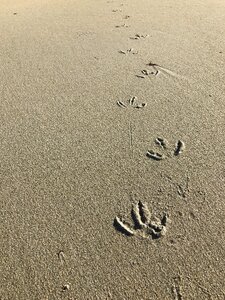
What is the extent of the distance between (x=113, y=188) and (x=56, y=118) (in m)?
0.67

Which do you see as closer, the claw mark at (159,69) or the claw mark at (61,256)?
the claw mark at (61,256)

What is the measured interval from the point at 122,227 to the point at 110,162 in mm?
408

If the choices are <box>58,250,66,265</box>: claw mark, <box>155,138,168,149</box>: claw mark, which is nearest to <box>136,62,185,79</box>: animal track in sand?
<box>155,138,168,149</box>: claw mark

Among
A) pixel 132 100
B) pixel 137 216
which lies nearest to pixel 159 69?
pixel 132 100

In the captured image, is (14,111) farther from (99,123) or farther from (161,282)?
(161,282)

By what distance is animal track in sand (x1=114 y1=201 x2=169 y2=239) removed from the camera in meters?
1.42

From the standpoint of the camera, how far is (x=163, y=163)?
68.2 inches

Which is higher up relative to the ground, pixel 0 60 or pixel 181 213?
pixel 181 213

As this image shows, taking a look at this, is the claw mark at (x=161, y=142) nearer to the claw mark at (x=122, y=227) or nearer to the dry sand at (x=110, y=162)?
the dry sand at (x=110, y=162)

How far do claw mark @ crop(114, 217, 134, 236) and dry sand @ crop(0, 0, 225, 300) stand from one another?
2cm

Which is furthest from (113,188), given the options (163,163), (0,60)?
(0,60)

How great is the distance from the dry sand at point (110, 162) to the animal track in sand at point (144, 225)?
0.02 meters

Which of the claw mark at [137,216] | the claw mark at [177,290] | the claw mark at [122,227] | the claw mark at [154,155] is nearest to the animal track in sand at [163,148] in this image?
the claw mark at [154,155]

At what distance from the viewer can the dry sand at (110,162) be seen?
1304 millimetres
